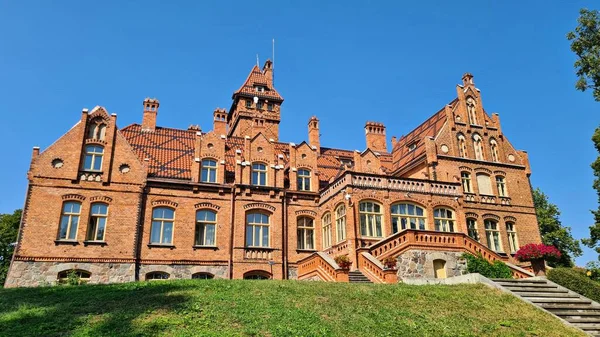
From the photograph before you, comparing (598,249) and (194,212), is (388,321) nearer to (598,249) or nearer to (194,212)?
(194,212)

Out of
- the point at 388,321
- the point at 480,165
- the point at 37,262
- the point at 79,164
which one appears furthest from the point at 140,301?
the point at 480,165

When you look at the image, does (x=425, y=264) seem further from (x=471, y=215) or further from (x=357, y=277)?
(x=471, y=215)

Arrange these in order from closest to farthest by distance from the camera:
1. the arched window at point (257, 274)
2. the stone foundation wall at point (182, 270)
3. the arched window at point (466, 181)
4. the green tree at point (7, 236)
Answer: the stone foundation wall at point (182, 270)
the arched window at point (257, 274)
the arched window at point (466, 181)
the green tree at point (7, 236)

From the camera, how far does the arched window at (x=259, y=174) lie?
2797 cm

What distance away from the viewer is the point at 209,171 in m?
27.4

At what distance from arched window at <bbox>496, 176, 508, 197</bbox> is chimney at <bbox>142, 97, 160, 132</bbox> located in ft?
76.7

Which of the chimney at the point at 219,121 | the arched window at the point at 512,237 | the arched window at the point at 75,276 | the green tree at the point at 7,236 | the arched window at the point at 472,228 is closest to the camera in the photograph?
the arched window at the point at 75,276

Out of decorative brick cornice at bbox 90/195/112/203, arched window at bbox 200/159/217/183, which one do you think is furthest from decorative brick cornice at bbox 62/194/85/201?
arched window at bbox 200/159/217/183

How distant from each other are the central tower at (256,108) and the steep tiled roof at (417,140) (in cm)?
963

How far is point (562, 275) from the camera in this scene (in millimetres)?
18625

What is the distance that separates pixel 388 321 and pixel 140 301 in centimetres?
682

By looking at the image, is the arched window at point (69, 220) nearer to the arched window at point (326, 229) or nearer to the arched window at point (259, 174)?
the arched window at point (259, 174)

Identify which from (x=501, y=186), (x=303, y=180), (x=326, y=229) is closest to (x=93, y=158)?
(x=303, y=180)

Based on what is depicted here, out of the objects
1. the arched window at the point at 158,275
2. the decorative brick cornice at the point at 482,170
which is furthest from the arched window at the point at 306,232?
the decorative brick cornice at the point at 482,170
